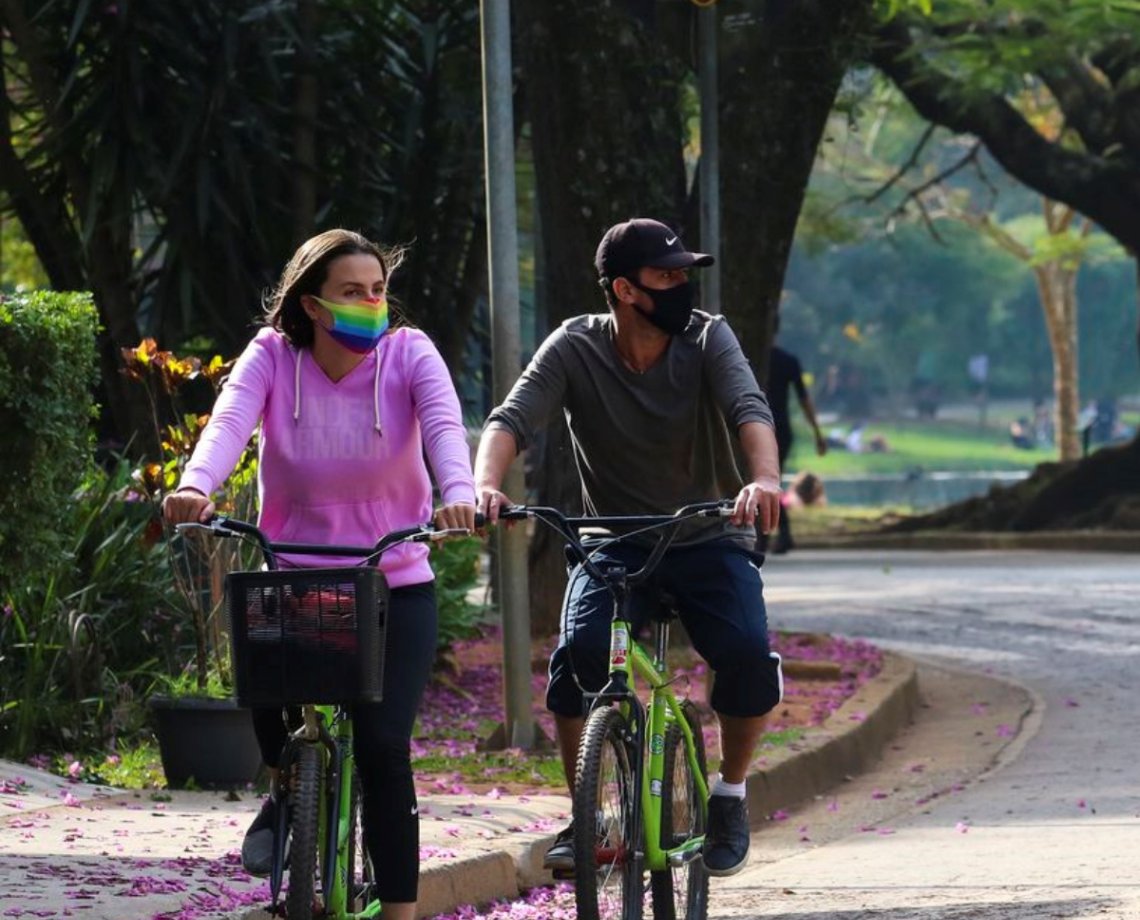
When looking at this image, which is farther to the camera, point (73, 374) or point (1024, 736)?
point (1024, 736)

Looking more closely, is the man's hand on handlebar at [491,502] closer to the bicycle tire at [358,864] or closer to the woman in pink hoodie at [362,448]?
the woman in pink hoodie at [362,448]

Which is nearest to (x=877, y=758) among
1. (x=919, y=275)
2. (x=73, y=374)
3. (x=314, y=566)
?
(x=73, y=374)

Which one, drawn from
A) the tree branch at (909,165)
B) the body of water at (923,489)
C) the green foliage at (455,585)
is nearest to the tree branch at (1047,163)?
the tree branch at (909,165)

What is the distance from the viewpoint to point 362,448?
17.1ft

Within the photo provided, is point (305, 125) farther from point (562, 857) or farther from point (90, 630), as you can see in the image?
point (562, 857)

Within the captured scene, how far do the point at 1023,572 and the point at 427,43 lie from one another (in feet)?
27.5

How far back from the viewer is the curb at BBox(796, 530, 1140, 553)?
24125 millimetres

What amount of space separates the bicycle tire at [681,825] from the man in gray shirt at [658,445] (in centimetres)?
6

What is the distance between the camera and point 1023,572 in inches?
806

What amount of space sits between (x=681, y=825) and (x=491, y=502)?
1.02 m

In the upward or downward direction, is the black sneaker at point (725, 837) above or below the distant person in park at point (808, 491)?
below

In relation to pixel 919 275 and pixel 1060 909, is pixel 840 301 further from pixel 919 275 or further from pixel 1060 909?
pixel 1060 909

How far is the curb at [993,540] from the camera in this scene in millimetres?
24125

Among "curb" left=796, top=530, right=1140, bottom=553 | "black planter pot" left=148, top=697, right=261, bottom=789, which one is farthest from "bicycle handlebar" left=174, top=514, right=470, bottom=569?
"curb" left=796, top=530, right=1140, bottom=553
